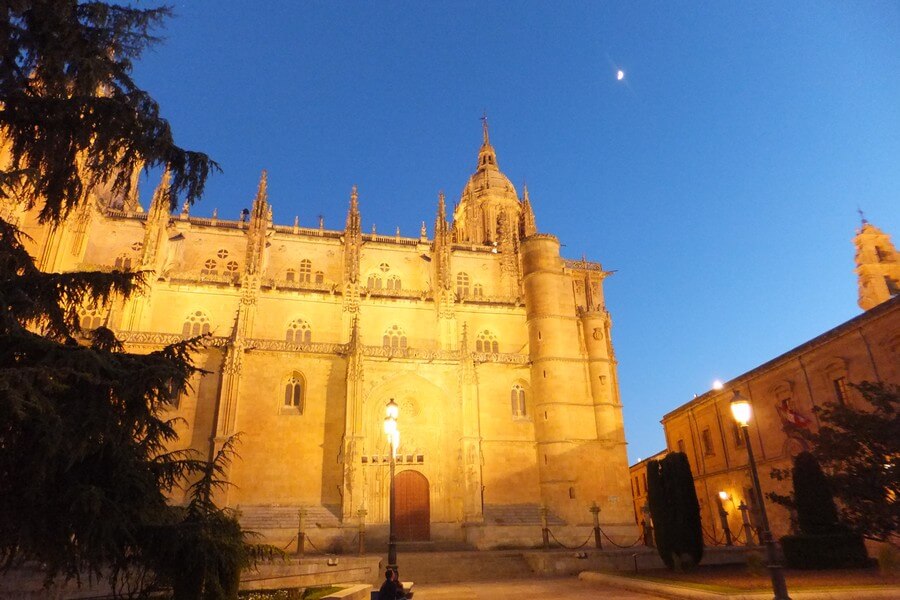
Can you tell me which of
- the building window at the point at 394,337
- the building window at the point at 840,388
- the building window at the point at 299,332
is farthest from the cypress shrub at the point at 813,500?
the building window at the point at 299,332

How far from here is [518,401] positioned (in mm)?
34281

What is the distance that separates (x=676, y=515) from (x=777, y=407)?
40.3 ft

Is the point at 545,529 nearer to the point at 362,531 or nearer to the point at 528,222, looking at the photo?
the point at 362,531

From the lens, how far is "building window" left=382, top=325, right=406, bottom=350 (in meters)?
36.1

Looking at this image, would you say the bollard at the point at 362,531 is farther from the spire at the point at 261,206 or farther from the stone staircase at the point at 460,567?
the spire at the point at 261,206

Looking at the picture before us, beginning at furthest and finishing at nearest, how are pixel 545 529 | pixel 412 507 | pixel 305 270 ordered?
1. pixel 305 270
2. pixel 412 507
3. pixel 545 529

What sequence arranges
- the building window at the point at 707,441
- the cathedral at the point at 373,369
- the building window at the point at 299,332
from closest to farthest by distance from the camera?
the cathedral at the point at 373,369
the building window at the point at 299,332
the building window at the point at 707,441

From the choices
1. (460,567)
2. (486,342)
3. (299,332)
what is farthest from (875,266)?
(299,332)

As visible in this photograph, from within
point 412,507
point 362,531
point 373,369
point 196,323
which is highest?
point 196,323

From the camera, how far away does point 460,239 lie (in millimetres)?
53156

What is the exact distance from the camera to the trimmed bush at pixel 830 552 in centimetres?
1722

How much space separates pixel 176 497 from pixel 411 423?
1203 centimetres

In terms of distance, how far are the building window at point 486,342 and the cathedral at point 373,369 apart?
0.11 metres

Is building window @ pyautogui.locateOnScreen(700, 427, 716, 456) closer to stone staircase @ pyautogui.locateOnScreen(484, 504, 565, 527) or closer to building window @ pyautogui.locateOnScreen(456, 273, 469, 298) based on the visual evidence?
stone staircase @ pyautogui.locateOnScreen(484, 504, 565, 527)
